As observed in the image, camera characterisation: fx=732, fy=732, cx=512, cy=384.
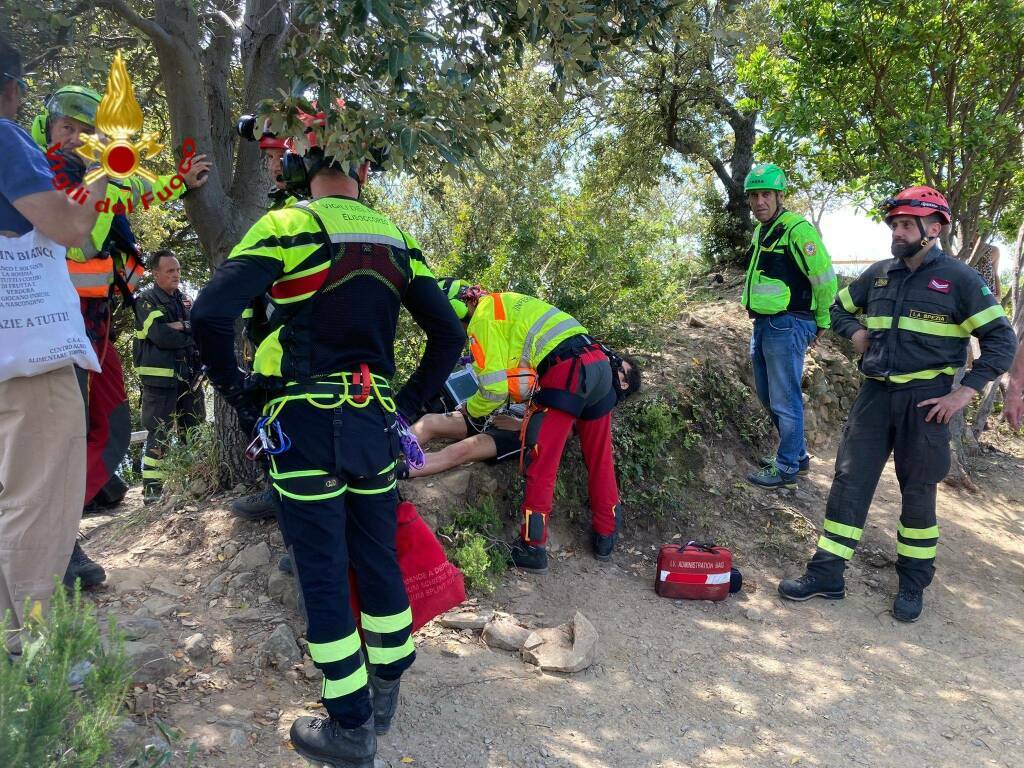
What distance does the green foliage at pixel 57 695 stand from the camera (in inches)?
65.2

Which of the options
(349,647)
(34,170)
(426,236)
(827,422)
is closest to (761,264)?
(827,422)

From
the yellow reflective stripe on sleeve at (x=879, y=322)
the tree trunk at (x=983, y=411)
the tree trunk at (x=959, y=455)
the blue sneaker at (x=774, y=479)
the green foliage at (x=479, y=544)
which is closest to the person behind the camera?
the green foliage at (x=479, y=544)

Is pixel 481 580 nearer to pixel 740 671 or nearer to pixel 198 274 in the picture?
pixel 740 671

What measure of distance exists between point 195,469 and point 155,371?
71.7 inches

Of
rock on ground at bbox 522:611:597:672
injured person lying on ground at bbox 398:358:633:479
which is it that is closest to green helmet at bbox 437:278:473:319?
injured person lying on ground at bbox 398:358:633:479

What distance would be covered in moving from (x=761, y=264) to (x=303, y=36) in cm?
397

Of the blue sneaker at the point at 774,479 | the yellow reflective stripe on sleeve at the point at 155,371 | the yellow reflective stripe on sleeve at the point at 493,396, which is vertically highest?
the yellow reflective stripe on sleeve at the point at 493,396

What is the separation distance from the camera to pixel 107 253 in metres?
3.46

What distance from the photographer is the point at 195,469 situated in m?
4.62

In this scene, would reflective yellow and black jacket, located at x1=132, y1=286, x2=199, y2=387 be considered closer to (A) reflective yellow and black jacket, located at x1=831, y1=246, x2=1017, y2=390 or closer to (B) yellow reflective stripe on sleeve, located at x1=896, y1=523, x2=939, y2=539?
(A) reflective yellow and black jacket, located at x1=831, y1=246, x2=1017, y2=390

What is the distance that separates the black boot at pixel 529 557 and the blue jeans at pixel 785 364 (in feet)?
7.74

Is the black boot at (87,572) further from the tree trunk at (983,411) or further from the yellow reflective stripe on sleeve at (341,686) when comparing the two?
the tree trunk at (983,411)

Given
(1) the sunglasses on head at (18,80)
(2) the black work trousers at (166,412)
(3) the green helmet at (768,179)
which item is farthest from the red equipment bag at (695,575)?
(1) the sunglasses on head at (18,80)

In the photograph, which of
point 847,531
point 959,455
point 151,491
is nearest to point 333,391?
point 151,491
